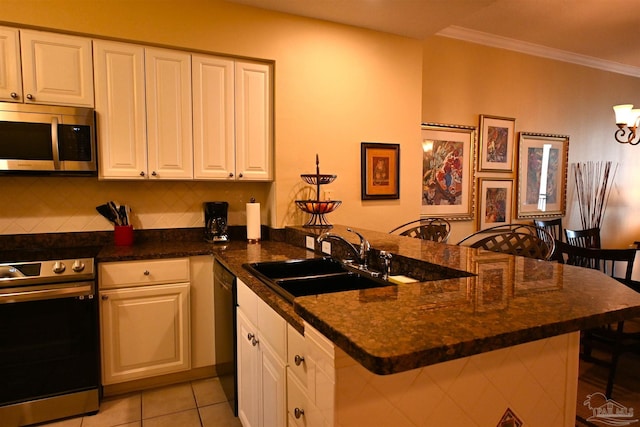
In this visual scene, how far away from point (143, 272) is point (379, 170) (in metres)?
1.99

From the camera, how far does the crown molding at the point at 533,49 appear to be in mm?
3768

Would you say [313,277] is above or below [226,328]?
above

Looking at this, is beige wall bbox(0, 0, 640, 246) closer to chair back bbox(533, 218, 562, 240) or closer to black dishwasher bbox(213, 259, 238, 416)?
black dishwasher bbox(213, 259, 238, 416)

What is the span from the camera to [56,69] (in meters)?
2.35

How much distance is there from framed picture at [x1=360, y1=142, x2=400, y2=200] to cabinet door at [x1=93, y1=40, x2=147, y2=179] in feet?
5.56

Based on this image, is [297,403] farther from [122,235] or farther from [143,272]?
[122,235]

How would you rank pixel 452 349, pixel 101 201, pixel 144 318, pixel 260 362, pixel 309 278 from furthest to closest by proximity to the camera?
pixel 101 201
pixel 144 318
pixel 309 278
pixel 260 362
pixel 452 349

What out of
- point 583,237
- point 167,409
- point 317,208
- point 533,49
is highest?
point 533,49

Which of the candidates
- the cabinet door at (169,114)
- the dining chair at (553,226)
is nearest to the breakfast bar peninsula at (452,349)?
the cabinet door at (169,114)

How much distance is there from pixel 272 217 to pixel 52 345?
160 centimetres

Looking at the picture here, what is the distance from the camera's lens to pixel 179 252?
2.51m

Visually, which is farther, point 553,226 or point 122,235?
point 553,226

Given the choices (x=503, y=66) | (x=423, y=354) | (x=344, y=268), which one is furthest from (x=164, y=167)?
(x=503, y=66)

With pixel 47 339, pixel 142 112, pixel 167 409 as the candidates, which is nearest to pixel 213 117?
pixel 142 112
